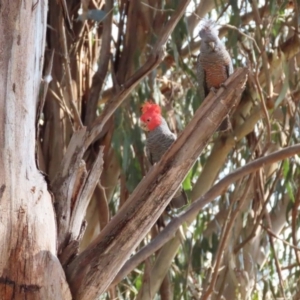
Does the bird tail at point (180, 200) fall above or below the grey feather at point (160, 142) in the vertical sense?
below

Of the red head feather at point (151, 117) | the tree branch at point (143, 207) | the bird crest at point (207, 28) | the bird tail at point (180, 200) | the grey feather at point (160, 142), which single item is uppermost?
the bird crest at point (207, 28)

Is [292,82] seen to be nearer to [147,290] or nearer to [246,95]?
[246,95]

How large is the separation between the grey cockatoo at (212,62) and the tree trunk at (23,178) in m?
0.60

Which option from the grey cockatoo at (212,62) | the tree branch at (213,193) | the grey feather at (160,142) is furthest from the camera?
the grey feather at (160,142)

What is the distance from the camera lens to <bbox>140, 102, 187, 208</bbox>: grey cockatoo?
7.05ft

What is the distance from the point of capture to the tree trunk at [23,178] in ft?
4.54

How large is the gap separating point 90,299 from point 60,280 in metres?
0.09

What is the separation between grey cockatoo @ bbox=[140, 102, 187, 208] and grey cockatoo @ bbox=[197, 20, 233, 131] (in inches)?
7.9

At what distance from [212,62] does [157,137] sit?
309mm

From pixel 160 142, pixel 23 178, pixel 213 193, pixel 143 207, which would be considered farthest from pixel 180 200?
pixel 23 178

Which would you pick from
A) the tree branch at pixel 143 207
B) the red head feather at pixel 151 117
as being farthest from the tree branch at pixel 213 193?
the red head feather at pixel 151 117

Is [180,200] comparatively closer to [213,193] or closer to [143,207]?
[213,193]

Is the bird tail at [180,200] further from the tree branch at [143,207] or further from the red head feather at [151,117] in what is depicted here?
the tree branch at [143,207]

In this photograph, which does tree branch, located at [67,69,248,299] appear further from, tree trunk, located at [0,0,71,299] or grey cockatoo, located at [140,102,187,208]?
grey cockatoo, located at [140,102,187,208]
